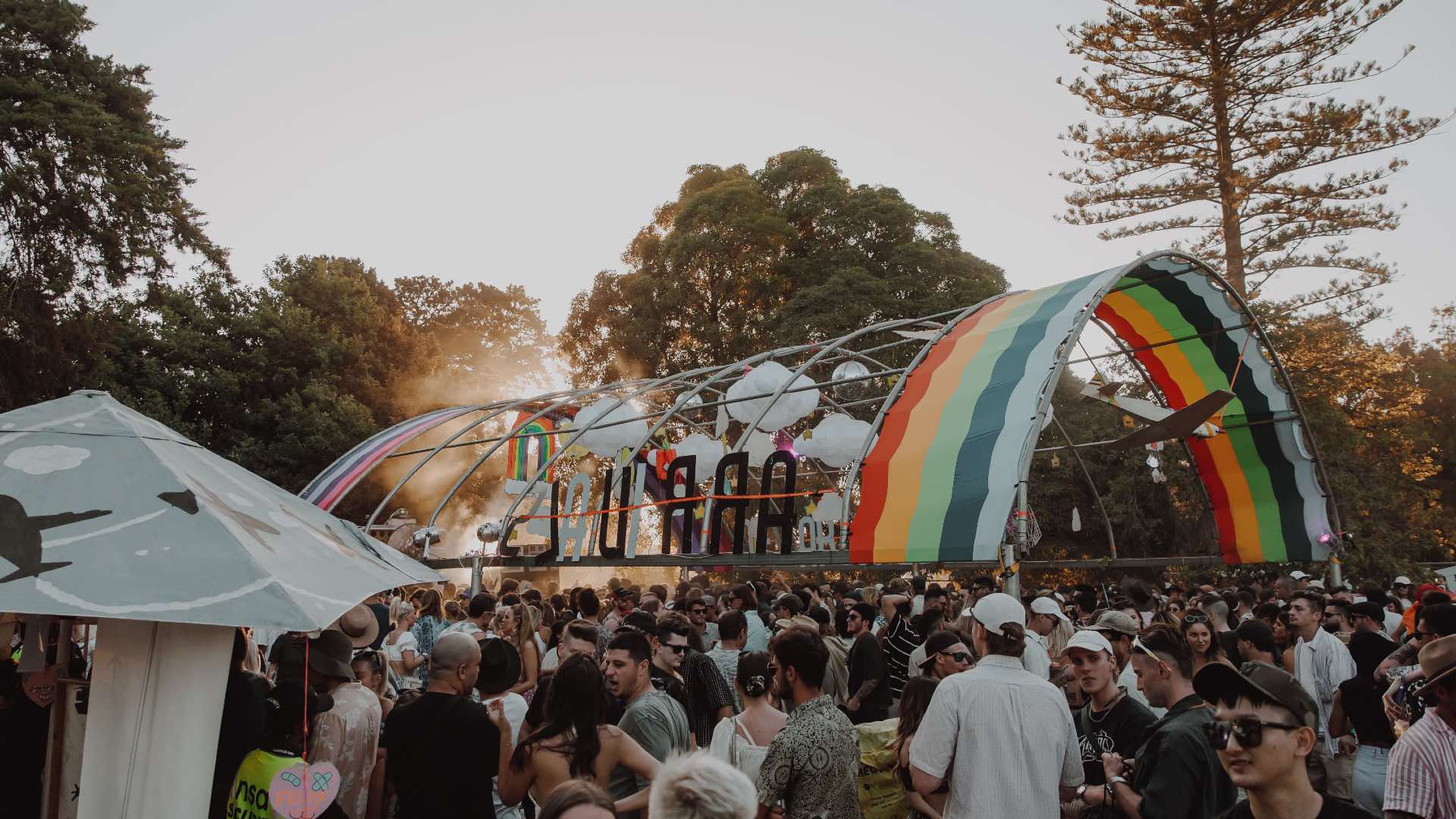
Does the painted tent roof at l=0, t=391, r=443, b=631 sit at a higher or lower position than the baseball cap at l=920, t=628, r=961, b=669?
higher

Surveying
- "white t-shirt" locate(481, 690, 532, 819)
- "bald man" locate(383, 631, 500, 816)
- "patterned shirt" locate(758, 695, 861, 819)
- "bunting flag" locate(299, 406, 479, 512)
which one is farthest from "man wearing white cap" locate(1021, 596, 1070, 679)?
"bunting flag" locate(299, 406, 479, 512)

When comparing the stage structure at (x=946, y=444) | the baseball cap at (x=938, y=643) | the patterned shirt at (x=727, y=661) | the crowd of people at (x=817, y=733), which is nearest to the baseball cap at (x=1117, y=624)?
the crowd of people at (x=817, y=733)

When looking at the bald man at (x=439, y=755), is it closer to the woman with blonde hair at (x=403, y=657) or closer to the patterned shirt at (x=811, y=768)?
the patterned shirt at (x=811, y=768)

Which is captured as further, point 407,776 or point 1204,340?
point 1204,340

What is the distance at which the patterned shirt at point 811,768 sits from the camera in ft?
12.5

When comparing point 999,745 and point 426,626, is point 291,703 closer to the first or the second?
point 999,745

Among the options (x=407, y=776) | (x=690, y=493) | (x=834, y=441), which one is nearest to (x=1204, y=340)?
(x=834, y=441)

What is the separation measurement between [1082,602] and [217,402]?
23038 millimetres

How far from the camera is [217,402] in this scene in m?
24.9

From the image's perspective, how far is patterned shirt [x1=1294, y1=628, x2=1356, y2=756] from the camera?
6.56 meters

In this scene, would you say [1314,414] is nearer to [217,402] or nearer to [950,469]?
[950,469]

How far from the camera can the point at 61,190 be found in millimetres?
22656

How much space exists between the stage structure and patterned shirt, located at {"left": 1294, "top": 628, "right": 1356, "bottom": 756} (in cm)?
208

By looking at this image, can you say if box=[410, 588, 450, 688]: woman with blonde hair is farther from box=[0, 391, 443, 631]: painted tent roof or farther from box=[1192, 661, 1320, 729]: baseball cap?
box=[1192, 661, 1320, 729]: baseball cap
